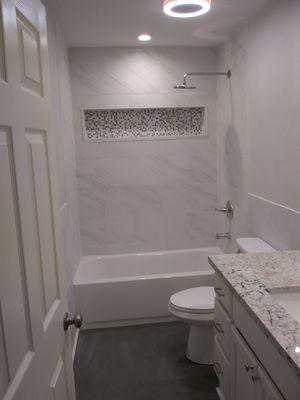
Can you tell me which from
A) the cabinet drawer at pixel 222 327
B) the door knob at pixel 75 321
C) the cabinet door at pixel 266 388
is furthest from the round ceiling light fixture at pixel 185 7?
the cabinet door at pixel 266 388

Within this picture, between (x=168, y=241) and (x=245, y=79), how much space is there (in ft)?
5.74

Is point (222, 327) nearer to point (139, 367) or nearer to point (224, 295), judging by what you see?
point (224, 295)

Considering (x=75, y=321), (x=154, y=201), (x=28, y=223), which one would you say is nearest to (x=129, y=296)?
(x=154, y=201)

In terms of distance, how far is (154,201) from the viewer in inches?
138

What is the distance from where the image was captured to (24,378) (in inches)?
34.1

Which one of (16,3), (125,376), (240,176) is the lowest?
(125,376)

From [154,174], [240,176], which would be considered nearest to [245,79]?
[240,176]

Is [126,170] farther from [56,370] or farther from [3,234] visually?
[3,234]

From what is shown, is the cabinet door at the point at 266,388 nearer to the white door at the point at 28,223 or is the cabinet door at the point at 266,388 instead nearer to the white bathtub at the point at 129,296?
the white door at the point at 28,223

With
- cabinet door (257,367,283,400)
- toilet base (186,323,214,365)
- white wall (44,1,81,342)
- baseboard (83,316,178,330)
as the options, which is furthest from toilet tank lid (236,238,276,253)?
white wall (44,1,81,342)

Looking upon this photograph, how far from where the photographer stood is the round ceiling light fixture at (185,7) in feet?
6.60

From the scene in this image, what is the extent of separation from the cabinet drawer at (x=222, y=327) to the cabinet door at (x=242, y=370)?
3.1 inches

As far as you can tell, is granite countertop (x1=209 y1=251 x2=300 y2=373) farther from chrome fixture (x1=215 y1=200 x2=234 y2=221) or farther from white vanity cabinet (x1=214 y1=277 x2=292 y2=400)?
chrome fixture (x1=215 y1=200 x2=234 y2=221)

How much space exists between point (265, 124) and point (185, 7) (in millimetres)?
929
